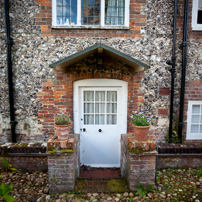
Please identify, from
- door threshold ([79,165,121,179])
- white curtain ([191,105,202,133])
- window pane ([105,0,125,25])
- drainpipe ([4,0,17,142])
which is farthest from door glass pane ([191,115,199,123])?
drainpipe ([4,0,17,142])

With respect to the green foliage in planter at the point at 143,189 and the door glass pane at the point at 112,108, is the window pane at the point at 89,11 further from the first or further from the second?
the green foliage in planter at the point at 143,189

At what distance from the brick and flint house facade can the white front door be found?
23 cm

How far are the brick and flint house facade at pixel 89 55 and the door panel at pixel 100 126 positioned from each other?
0.97 ft

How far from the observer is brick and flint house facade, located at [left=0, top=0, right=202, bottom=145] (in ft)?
12.0

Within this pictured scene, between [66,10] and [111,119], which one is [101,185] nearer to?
[111,119]

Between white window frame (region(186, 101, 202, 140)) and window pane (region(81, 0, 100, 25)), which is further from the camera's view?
white window frame (region(186, 101, 202, 140))

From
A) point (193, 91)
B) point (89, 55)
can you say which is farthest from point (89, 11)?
point (193, 91)

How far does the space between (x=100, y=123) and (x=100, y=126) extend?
3.2 inches

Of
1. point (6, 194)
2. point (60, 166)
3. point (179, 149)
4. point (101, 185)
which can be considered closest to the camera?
point (6, 194)

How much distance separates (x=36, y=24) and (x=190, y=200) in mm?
5068

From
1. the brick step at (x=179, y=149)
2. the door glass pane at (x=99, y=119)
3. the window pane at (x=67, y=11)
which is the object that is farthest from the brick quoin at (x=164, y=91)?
the window pane at (x=67, y=11)

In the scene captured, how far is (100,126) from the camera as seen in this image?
3.99 metres

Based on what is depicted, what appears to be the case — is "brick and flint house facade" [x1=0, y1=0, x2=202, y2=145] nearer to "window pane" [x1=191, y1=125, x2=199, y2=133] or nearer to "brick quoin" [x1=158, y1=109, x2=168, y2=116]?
"brick quoin" [x1=158, y1=109, x2=168, y2=116]

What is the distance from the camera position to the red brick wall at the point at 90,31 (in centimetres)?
363
